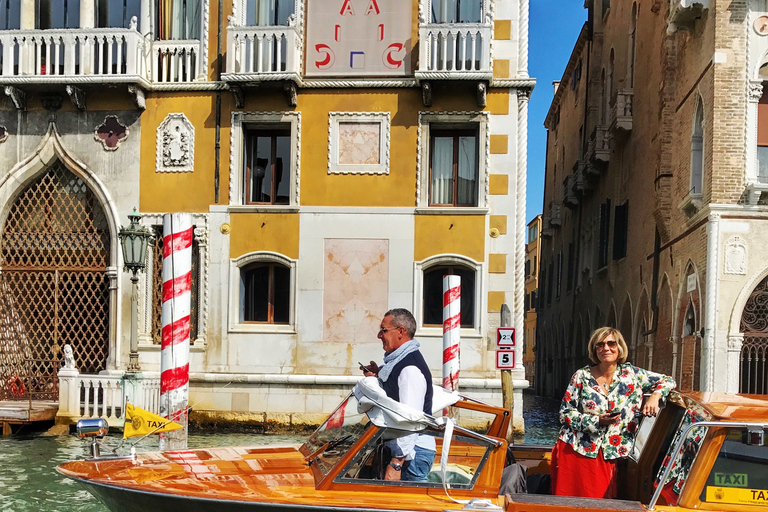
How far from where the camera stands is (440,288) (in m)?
15.2

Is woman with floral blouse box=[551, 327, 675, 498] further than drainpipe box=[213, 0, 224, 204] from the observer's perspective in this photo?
No

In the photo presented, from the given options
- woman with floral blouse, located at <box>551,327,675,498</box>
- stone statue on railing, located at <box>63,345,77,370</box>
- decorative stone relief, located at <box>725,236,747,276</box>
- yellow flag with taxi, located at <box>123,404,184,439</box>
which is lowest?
stone statue on railing, located at <box>63,345,77,370</box>

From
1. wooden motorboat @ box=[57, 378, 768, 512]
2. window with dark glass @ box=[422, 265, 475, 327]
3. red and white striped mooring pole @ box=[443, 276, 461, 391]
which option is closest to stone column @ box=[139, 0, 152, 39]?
window with dark glass @ box=[422, 265, 475, 327]

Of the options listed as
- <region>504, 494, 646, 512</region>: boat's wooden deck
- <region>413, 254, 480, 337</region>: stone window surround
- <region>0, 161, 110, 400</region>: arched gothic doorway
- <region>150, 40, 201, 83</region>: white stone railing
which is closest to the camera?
<region>504, 494, 646, 512</region>: boat's wooden deck

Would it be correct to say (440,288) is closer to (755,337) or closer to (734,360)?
(734,360)

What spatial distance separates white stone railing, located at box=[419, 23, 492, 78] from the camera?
47.6 feet

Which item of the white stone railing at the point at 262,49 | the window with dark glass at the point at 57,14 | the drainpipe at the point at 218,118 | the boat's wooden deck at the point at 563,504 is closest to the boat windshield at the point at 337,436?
the boat's wooden deck at the point at 563,504

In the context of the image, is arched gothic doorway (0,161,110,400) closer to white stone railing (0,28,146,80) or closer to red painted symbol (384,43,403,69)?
white stone railing (0,28,146,80)

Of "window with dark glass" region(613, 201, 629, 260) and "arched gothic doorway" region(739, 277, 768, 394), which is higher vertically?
"window with dark glass" region(613, 201, 629, 260)

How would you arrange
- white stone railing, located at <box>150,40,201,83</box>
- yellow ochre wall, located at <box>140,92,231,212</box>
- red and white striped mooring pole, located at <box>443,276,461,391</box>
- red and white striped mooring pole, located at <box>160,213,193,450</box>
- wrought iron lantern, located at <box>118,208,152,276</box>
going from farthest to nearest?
1. white stone railing, located at <box>150,40,201,83</box>
2. yellow ochre wall, located at <box>140,92,231,212</box>
3. wrought iron lantern, located at <box>118,208,152,276</box>
4. red and white striped mooring pole, located at <box>443,276,461,391</box>
5. red and white striped mooring pole, located at <box>160,213,193,450</box>

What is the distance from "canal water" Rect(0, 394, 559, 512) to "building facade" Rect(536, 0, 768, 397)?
3247 mm

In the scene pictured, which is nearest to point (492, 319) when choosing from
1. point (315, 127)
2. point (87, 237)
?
point (315, 127)

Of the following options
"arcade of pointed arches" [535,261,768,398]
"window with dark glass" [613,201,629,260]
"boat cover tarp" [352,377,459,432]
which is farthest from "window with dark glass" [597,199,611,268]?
"boat cover tarp" [352,377,459,432]

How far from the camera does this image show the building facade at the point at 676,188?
14.0 m
